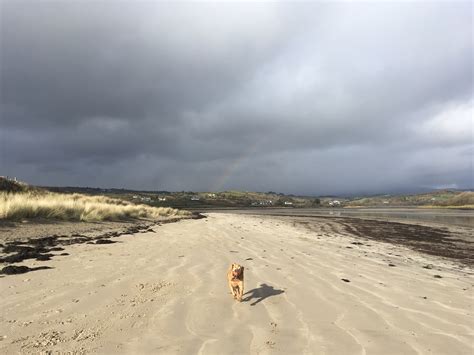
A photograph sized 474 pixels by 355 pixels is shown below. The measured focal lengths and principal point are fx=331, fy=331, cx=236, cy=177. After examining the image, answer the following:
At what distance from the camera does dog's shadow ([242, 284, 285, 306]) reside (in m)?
5.18

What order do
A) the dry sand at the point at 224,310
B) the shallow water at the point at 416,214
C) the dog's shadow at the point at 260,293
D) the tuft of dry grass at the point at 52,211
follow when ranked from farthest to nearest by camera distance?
1. the shallow water at the point at 416,214
2. the tuft of dry grass at the point at 52,211
3. the dog's shadow at the point at 260,293
4. the dry sand at the point at 224,310

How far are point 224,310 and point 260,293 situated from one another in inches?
43.6

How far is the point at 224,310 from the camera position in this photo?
4.61 meters

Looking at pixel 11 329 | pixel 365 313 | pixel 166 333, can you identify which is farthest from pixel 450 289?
pixel 11 329

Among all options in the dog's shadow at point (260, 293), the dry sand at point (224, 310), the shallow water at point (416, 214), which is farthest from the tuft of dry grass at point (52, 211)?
the shallow water at point (416, 214)

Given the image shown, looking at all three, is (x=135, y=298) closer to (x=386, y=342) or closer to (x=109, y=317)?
(x=109, y=317)

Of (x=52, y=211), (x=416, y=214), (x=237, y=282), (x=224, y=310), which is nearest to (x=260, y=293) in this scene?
(x=237, y=282)

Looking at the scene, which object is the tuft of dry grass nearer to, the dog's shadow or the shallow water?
the dog's shadow

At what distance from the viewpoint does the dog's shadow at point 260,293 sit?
5176 millimetres

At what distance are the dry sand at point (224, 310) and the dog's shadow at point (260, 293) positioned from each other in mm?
18

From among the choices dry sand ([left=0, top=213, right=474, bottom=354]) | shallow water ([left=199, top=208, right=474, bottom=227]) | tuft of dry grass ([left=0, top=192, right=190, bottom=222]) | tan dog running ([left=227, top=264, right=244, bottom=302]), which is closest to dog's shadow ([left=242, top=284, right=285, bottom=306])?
dry sand ([left=0, top=213, right=474, bottom=354])

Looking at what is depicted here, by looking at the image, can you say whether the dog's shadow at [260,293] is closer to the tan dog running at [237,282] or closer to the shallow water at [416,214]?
the tan dog running at [237,282]

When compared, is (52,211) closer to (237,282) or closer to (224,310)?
(237,282)

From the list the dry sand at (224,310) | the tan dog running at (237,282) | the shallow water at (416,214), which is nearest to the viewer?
the dry sand at (224,310)
